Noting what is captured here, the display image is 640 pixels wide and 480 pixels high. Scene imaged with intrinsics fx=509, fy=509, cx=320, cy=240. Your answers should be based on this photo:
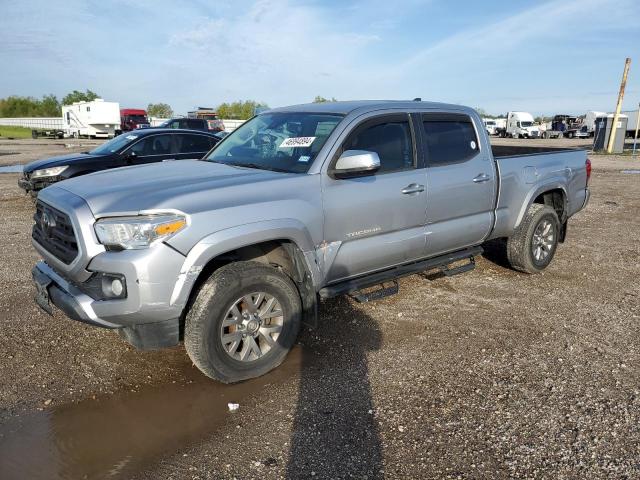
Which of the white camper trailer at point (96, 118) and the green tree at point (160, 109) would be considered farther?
the green tree at point (160, 109)

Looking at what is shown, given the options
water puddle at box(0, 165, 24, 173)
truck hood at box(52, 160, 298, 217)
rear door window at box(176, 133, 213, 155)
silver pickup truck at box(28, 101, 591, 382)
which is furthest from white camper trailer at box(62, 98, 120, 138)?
truck hood at box(52, 160, 298, 217)

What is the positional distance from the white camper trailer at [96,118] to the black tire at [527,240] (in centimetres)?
3965

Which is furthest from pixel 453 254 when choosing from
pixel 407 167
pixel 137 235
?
pixel 137 235

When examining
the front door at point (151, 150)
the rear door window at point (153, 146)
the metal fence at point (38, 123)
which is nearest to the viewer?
the front door at point (151, 150)

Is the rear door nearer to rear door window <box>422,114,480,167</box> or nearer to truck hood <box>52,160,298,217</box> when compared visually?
rear door window <box>422,114,480,167</box>

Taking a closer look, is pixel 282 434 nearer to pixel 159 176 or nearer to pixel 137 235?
pixel 137 235

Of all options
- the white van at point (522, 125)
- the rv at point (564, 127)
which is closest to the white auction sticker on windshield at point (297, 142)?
the white van at point (522, 125)

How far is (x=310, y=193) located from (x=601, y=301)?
346 centimetres

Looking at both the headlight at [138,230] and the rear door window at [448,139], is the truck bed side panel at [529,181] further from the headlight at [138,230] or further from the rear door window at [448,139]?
the headlight at [138,230]

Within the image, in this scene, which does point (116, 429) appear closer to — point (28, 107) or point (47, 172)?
point (47, 172)

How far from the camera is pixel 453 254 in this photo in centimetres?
511

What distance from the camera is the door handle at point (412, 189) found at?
433cm

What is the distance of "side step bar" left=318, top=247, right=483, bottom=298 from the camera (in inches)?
159

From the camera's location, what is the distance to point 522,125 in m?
48.1
